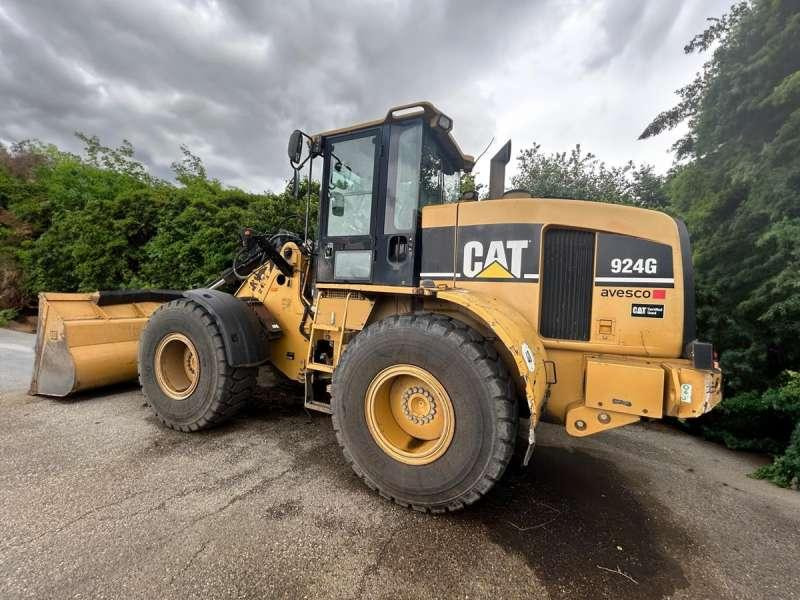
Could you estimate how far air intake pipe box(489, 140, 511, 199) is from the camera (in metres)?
2.94

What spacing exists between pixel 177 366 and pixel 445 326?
2.82 m

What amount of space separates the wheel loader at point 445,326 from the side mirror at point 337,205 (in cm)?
1

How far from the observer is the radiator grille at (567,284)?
2508 mm

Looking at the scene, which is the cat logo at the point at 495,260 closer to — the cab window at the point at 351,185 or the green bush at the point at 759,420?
the cab window at the point at 351,185

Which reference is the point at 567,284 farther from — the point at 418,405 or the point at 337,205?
the point at 337,205

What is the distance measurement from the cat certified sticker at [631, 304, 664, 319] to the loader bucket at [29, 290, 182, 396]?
5092mm

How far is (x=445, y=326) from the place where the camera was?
227cm

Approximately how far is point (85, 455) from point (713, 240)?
8.03 metres

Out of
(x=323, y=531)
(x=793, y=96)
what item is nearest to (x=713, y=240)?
(x=793, y=96)

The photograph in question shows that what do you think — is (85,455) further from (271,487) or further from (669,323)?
(669,323)

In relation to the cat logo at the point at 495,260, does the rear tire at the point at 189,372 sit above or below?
below

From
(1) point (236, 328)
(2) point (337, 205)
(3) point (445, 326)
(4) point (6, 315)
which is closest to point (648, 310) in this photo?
(3) point (445, 326)

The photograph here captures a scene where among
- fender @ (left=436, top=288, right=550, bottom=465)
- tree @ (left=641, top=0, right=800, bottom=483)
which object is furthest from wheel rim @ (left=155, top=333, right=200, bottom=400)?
tree @ (left=641, top=0, right=800, bottom=483)

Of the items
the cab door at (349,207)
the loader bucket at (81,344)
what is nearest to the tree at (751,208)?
the cab door at (349,207)
